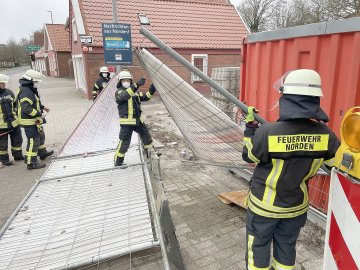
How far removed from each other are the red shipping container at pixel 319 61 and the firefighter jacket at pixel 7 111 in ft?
15.7

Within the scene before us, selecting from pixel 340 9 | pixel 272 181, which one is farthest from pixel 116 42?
pixel 340 9

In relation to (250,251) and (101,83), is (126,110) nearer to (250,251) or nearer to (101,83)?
(250,251)

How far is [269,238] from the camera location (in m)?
2.18

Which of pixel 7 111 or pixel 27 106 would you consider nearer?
pixel 27 106

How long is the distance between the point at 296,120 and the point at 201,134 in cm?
151

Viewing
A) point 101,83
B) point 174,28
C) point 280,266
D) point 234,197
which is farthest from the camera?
point 174,28

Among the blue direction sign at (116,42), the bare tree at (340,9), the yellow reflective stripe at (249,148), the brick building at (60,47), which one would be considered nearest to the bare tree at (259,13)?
the bare tree at (340,9)

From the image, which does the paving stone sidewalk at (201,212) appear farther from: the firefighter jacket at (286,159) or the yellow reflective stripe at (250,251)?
the firefighter jacket at (286,159)

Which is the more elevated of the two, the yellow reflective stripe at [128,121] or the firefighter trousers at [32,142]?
the yellow reflective stripe at [128,121]

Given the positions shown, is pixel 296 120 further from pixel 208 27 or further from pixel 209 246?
pixel 208 27

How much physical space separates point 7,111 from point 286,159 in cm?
574

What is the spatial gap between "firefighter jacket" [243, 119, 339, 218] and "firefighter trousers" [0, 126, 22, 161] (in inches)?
218

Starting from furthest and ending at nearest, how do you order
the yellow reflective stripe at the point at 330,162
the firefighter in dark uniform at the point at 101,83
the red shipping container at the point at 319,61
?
the firefighter in dark uniform at the point at 101,83 → the red shipping container at the point at 319,61 → the yellow reflective stripe at the point at 330,162

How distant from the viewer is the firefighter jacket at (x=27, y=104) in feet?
17.5
